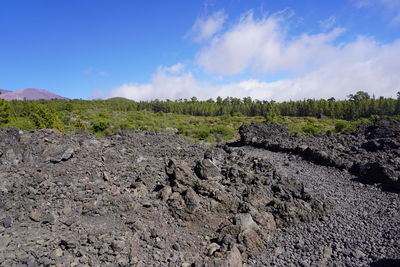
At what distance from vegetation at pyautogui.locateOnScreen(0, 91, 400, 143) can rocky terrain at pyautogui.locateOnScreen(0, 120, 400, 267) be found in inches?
703

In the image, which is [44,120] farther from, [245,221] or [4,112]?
[245,221]

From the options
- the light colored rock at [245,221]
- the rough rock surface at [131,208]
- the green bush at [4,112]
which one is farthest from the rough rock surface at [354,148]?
the green bush at [4,112]

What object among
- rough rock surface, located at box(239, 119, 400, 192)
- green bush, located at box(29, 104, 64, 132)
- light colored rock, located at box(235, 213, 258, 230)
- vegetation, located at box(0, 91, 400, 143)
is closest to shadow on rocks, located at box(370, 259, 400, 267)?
light colored rock, located at box(235, 213, 258, 230)

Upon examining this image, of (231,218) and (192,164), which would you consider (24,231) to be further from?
(192,164)

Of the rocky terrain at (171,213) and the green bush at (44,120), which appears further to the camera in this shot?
the green bush at (44,120)

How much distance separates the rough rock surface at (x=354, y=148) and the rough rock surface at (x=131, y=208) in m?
4.21

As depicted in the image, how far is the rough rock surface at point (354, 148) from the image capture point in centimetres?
1183

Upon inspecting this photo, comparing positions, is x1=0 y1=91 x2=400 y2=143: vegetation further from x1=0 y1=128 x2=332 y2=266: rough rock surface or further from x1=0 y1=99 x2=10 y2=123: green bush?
x1=0 y1=128 x2=332 y2=266: rough rock surface

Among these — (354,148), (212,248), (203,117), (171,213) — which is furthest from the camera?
(203,117)

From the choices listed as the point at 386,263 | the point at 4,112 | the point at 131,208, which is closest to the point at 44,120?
the point at 4,112

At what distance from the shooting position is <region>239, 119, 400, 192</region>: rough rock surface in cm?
1183

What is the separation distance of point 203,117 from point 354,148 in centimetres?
5786

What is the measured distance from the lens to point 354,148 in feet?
55.1

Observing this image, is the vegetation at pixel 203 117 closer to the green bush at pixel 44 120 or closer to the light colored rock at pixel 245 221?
the green bush at pixel 44 120
